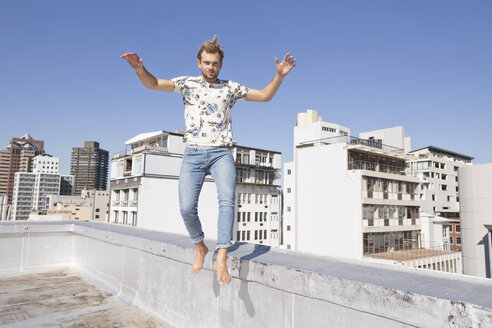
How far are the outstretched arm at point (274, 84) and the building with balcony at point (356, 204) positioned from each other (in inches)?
1239

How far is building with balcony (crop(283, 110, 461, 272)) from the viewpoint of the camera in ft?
110

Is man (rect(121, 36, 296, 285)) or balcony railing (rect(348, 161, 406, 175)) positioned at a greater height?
balcony railing (rect(348, 161, 406, 175))

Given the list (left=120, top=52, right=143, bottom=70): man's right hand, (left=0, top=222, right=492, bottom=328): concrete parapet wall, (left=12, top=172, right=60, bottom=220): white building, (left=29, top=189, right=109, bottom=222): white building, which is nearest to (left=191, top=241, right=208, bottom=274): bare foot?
(left=0, top=222, right=492, bottom=328): concrete parapet wall

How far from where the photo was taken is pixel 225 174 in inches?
128

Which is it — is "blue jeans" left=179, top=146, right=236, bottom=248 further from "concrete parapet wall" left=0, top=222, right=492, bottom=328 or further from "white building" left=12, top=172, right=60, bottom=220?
"white building" left=12, top=172, right=60, bottom=220

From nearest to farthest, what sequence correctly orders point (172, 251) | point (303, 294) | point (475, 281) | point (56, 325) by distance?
point (475, 281) < point (303, 294) < point (56, 325) < point (172, 251)

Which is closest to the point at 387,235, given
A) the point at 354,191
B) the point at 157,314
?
the point at 354,191

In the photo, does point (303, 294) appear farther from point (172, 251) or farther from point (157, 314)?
point (157, 314)

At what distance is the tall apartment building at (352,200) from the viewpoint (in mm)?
33719

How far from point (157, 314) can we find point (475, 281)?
12.5 feet

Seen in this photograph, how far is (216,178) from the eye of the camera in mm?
3295

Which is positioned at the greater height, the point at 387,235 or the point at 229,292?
the point at 229,292

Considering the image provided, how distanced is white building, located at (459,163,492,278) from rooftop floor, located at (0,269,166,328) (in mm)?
19863

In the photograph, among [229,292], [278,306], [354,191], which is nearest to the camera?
[278,306]
